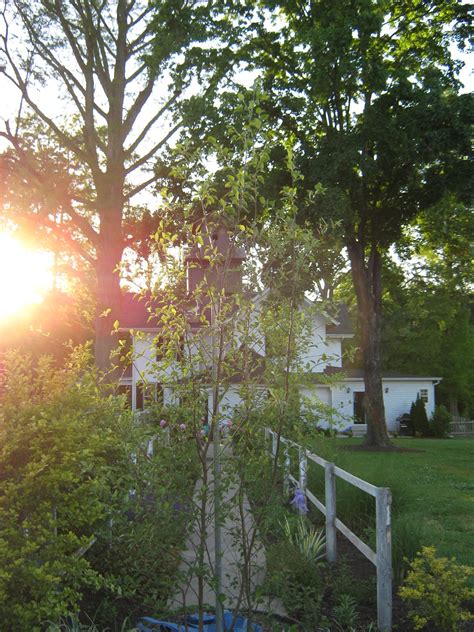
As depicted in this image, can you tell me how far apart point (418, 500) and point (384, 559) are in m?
7.05

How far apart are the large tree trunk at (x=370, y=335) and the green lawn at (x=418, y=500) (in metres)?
4.44

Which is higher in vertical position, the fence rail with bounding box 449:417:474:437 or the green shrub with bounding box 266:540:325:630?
the green shrub with bounding box 266:540:325:630

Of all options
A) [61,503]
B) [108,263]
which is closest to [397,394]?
[108,263]

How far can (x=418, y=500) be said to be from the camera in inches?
449

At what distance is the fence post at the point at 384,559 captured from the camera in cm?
476

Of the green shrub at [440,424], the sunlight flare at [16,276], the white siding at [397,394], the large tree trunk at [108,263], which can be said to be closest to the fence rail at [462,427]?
the white siding at [397,394]

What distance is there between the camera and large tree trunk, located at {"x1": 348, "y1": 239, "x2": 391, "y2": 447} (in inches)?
914

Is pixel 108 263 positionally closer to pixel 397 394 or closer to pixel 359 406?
pixel 359 406

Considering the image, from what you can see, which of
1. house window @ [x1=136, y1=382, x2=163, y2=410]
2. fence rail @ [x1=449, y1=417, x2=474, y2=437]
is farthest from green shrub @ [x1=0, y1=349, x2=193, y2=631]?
fence rail @ [x1=449, y1=417, x2=474, y2=437]

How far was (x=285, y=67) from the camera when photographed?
22422 millimetres

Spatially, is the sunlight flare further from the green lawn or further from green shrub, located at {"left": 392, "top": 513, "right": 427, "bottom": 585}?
green shrub, located at {"left": 392, "top": 513, "right": 427, "bottom": 585}

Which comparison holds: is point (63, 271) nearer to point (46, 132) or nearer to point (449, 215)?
point (46, 132)

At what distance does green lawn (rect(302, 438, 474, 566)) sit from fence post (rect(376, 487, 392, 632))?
2.06 feet

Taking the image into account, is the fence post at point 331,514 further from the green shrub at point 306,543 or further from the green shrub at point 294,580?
the green shrub at point 294,580
